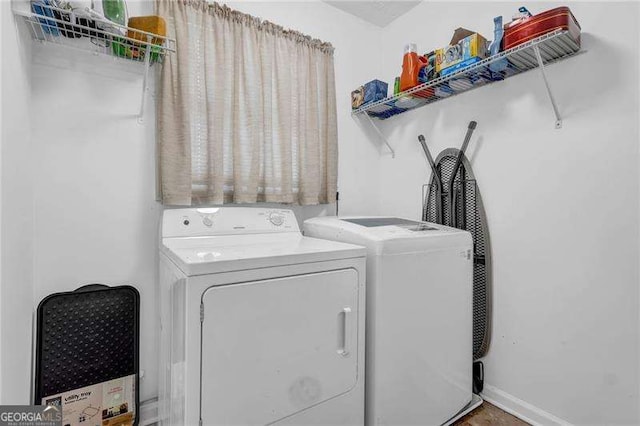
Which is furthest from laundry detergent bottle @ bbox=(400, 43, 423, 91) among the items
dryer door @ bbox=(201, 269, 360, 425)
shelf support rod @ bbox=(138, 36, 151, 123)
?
shelf support rod @ bbox=(138, 36, 151, 123)

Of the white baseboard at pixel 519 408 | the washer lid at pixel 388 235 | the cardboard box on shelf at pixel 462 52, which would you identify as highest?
the cardboard box on shelf at pixel 462 52

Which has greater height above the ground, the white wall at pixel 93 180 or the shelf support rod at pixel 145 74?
the shelf support rod at pixel 145 74

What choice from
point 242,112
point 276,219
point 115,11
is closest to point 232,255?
point 276,219

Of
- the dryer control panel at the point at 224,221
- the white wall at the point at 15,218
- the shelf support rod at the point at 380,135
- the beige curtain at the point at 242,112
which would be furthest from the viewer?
the shelf support rod at the point at 380,135

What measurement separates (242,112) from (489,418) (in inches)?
88.0

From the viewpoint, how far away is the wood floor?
171 centimetres

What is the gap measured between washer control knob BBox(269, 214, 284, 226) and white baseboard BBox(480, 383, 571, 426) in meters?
1.57

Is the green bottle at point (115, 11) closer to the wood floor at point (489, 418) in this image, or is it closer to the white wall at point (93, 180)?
the white wall at point (93, 180)

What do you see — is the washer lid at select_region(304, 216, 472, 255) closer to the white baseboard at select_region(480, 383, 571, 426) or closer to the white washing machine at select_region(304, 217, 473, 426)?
the white washing machine at select_region(304, 217, 473, 426)

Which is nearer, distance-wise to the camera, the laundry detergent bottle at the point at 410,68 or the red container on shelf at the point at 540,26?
the red container on shelf at the point at 540,26

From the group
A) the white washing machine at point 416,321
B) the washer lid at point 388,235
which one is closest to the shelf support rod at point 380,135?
the washer lid at point 388,235

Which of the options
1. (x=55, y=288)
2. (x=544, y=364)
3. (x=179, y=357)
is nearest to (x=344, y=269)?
(x=179, y=357)

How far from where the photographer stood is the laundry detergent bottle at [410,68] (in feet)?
6.56

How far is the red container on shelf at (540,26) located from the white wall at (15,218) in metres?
1.96
